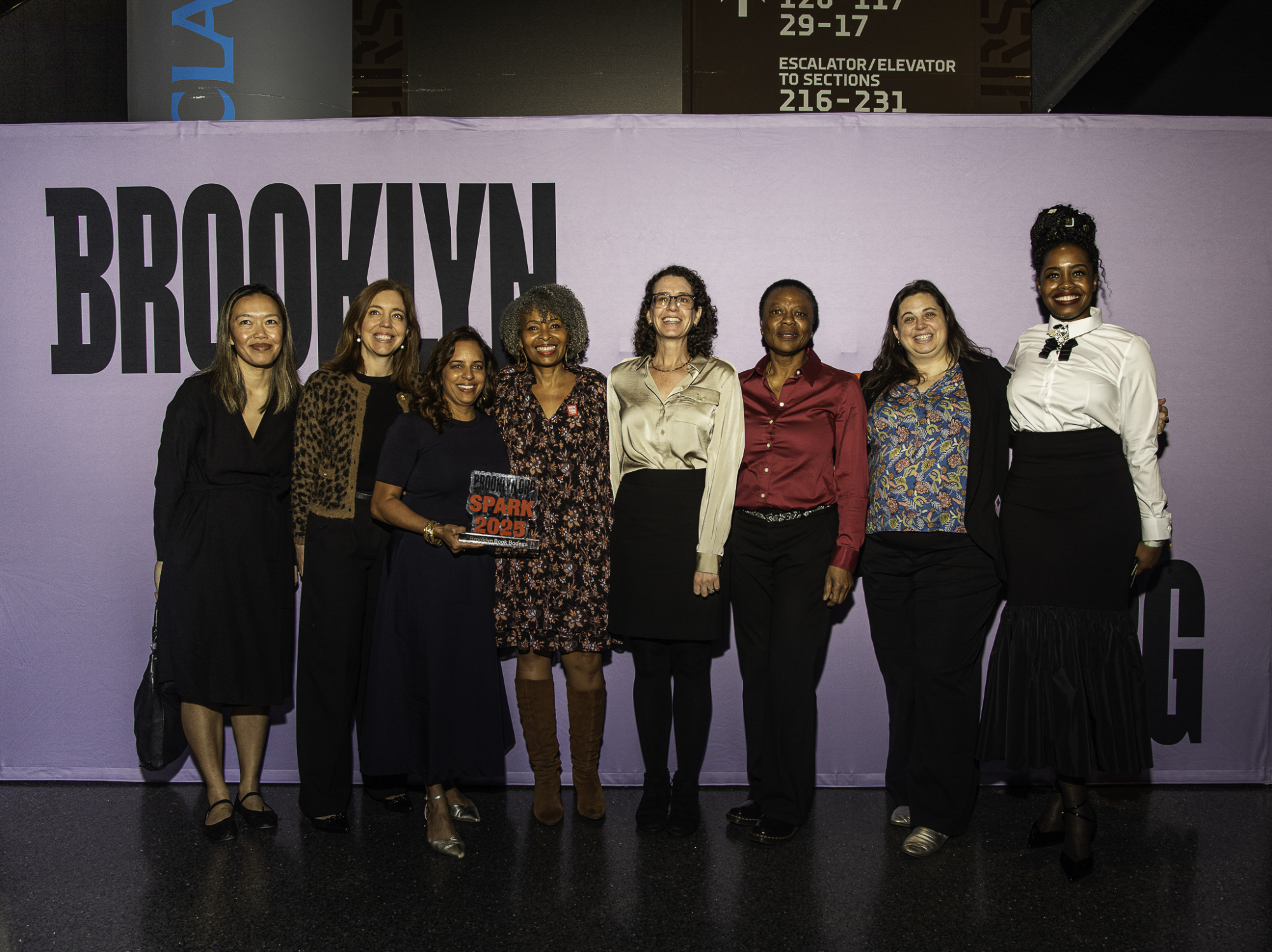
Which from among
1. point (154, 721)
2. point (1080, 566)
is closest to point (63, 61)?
point (154, 721)

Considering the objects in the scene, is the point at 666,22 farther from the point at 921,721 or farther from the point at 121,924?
the point at 121,924

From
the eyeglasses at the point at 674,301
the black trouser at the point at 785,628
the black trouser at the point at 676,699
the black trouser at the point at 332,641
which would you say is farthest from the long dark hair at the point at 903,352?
the black trouser at the point at 332,641

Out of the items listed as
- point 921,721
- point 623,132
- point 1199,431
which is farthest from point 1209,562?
point 623,132

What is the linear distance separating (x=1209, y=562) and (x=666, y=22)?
12.7ft

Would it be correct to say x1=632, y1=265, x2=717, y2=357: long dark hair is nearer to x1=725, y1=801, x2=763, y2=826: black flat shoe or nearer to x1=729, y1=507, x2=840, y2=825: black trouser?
x1=729, y1=507, x2=840, y2=825: black trouser

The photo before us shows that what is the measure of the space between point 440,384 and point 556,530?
2.20 feet

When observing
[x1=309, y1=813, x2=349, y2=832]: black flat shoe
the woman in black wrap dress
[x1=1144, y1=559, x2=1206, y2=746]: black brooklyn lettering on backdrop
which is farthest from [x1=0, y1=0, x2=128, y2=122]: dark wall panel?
[x1=1144, y1=559, x2=1206, y2=746]: black brooklyn lettering on backdrop

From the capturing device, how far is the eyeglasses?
3.13 meters

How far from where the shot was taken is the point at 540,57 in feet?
15.6

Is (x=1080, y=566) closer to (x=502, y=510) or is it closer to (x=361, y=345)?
(x=502, y=510)

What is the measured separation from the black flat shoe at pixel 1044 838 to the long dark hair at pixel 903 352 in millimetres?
1681

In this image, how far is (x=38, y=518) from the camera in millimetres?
3693

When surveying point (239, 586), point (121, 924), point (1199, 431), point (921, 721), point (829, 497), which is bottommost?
point (121, 924)

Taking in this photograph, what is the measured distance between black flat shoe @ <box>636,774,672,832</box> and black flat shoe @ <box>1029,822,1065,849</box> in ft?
4.32
